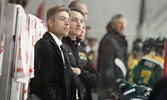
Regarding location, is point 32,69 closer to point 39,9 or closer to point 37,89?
point 37,89

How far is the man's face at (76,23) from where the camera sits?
285 centimetres

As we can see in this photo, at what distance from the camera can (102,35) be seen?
4.38m

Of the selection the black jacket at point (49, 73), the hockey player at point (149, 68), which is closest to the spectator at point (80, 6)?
the black jacket at point (49, 73)

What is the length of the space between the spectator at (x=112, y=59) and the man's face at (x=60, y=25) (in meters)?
1.11

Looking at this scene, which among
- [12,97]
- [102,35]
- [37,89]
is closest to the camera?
[37,89]

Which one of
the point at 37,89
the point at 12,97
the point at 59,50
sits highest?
the point at 59,50

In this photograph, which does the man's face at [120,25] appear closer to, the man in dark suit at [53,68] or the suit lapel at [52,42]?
the man in dark suit at [53,68]

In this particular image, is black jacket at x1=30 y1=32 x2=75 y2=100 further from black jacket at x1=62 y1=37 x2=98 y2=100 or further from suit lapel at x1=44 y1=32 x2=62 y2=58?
black jacket at x1=62 y1=37 x2=98 y2=100

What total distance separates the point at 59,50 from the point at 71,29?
28 cm

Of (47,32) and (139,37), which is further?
(139,37)

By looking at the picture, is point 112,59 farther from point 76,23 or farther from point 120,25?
point 76,23

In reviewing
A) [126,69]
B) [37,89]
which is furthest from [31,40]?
[126,69]

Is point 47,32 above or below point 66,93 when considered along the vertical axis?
above

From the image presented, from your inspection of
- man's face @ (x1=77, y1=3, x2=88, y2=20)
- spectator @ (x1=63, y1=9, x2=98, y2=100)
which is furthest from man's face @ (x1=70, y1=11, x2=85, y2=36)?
man's face @ (x1=77, y1=3, x2=88, y2=20)
